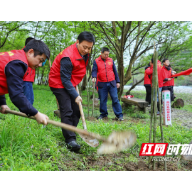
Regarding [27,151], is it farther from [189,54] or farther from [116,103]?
[189,54]

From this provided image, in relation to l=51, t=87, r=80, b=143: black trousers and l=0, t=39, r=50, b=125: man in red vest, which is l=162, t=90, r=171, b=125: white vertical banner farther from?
l=0, t=39, r=50, b=125: man in red vest

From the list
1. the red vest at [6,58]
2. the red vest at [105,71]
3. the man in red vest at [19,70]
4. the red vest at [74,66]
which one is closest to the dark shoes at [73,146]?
the man in red vest at [19,70]

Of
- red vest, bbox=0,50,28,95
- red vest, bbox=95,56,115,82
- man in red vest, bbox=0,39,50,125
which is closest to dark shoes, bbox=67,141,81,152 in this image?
man in red vest, bbox=0,39,50,125

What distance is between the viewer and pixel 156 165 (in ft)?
8.13

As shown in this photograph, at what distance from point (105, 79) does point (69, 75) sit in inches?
95.6

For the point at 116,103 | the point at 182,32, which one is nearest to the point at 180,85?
the point at 182,32

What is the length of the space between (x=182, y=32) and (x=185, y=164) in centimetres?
946

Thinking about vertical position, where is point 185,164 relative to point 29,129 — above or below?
below

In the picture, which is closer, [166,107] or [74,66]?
[74,66]

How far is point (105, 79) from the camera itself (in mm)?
5180

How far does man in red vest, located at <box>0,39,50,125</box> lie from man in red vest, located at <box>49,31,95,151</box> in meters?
0.60

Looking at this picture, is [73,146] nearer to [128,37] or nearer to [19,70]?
[19,70]

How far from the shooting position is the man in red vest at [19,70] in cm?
204

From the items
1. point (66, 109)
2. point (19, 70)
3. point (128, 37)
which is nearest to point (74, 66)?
point (66, 109)
